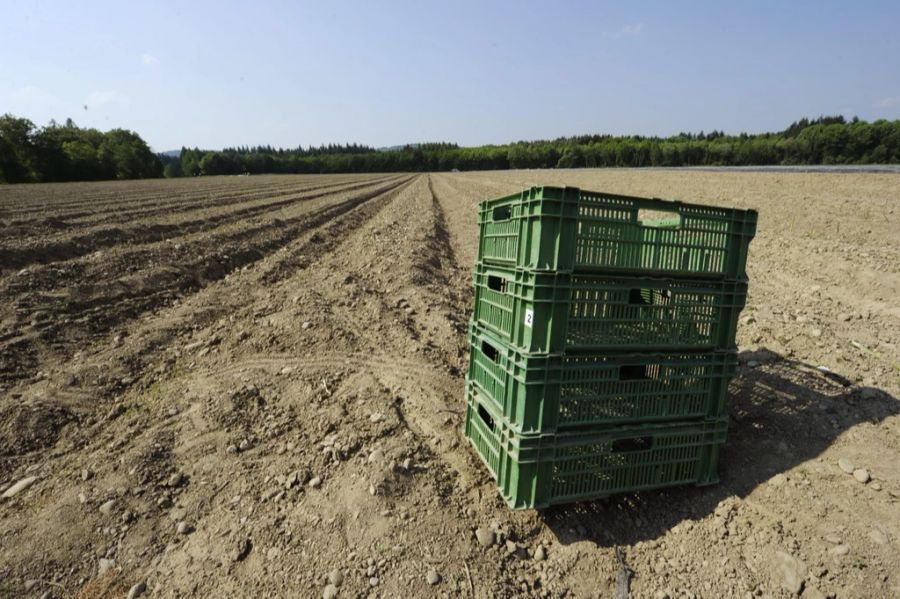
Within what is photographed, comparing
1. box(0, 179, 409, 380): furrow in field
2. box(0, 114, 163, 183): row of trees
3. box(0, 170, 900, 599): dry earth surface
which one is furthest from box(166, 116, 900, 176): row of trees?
box(0, 179, 409, 380): furrow in field

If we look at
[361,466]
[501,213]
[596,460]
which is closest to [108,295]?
[361,466]

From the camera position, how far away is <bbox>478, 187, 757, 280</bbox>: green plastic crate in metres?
2.62

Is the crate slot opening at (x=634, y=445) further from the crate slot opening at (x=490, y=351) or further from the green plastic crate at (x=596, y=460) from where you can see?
the crate slot opening at (x=490, y=351)

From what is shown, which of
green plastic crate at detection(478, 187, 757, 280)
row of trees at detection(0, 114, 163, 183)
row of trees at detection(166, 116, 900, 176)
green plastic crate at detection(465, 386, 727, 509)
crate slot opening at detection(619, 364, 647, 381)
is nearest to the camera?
green plastic crate at detection(478, 187, 757, 280)

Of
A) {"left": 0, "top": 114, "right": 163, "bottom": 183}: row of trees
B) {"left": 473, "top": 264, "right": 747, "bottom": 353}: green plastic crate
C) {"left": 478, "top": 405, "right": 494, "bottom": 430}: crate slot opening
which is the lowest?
{"left": 478, "top": 405, "right": 494, "bottom": 430}: crate slot opening

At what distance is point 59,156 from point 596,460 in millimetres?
72130

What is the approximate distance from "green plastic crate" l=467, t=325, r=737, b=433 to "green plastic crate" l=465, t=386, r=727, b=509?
0.26ft

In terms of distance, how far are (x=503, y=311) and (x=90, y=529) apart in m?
2.99

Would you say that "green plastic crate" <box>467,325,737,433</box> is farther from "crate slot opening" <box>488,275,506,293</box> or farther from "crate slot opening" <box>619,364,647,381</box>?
"crate slot opening" <box>488,275,506,293</box>

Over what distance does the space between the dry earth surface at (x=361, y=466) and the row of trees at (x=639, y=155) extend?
169 feet

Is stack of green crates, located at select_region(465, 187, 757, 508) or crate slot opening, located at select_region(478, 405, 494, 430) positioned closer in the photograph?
stack of green crates, located at select_region(465, 187, 757, 508)

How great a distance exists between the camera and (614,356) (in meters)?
2.82

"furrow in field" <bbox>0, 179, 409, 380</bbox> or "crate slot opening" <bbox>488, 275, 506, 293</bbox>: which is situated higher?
"crate slot opening" <bbox>488, 275, 506, 293</bbox>

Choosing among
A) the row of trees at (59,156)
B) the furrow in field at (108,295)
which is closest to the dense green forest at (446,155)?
the row of trees at (59,156)
